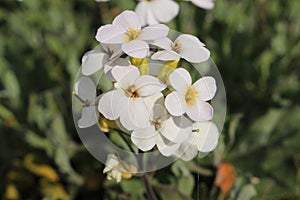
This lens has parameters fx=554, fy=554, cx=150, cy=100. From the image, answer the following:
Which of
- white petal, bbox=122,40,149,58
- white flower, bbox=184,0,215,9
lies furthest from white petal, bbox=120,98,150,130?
white flower, bbox=184,0,215,9

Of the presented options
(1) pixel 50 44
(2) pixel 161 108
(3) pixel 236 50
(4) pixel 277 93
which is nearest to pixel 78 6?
(1) pixel 50 44

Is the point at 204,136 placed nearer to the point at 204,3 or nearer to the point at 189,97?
the point at 189,97

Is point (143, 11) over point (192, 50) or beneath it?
beneath

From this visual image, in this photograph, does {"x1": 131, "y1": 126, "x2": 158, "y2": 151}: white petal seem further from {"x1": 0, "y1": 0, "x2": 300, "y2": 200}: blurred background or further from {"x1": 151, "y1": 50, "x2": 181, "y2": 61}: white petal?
{"x1": 0, "y1": 0, "x2": 300, "y2": 200}: blurred background

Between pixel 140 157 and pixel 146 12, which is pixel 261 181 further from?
pixel 146 12

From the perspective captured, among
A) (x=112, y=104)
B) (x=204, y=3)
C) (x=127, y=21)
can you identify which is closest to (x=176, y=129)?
(x=112, y=104)

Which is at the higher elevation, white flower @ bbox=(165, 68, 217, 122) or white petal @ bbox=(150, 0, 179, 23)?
white flower @ bbox=(165, 68, 217, 122)

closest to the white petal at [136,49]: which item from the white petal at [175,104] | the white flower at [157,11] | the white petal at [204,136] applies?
the white petal at [175,104]
